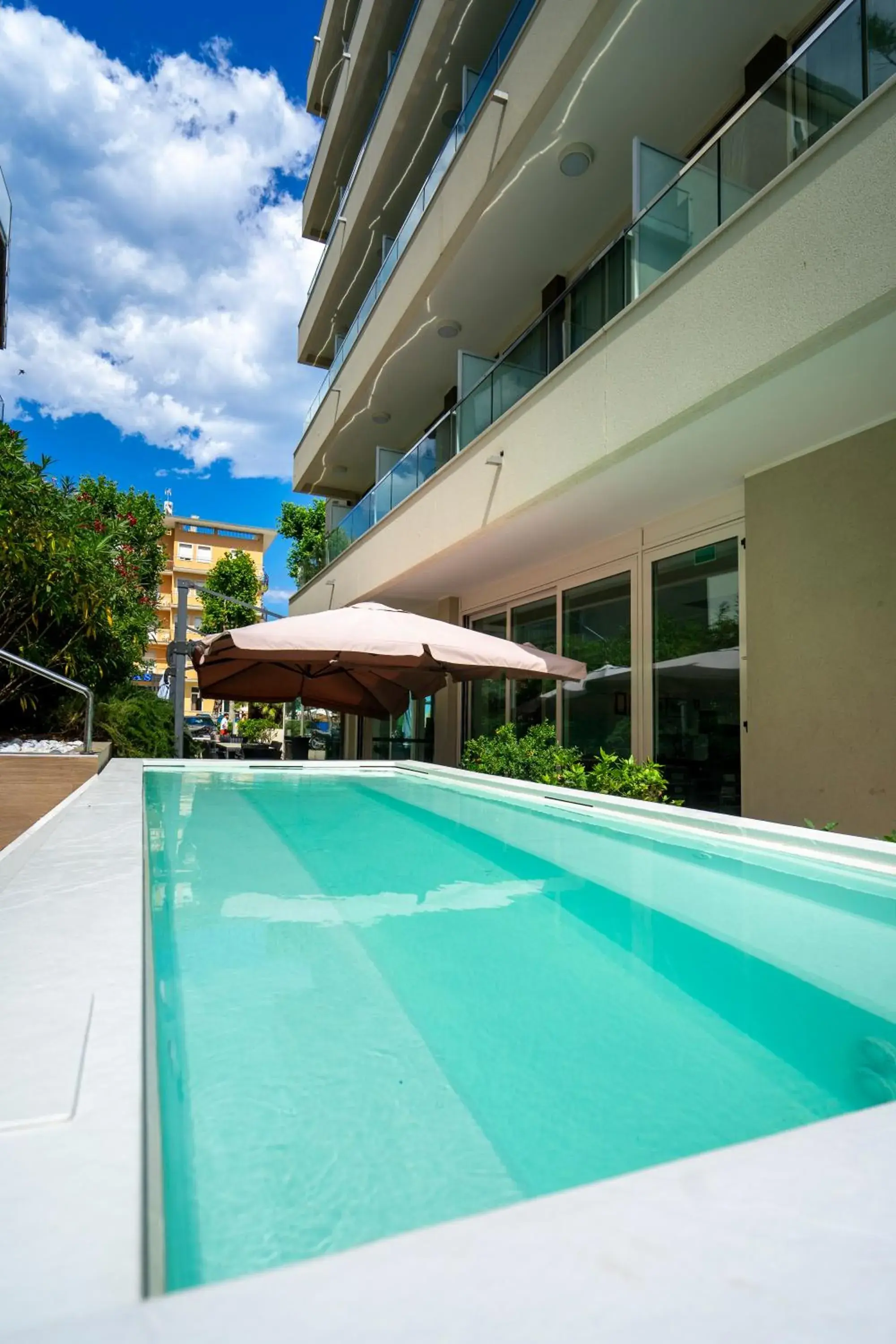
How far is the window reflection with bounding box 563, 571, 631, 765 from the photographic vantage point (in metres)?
9.76

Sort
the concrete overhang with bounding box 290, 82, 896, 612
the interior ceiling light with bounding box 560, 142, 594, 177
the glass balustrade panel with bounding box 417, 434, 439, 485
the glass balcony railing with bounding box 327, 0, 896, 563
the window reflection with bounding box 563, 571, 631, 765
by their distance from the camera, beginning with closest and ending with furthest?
the concrete overhang with bounding box 290, 82, 896, 612 → the glass balcony railing with bounding box 327, 0, 896, 563 → the interior ceiling light with bounding box 560, 142, 594, 177 → the window reflection with bounding box 563, 571, 631, 765 → the glass balustrade panel with bounding box 417, 434, 439, 485

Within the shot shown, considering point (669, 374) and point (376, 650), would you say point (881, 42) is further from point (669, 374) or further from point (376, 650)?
point (376, 650)

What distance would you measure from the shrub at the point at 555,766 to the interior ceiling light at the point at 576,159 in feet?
23.1

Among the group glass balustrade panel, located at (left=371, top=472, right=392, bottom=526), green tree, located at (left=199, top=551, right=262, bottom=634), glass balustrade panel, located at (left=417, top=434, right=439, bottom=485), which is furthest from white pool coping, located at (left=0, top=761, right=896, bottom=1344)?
green tree, located at (left=199, top=551, right=262, bottom=634)

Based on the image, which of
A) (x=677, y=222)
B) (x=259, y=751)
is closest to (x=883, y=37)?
(x=677, y=222)

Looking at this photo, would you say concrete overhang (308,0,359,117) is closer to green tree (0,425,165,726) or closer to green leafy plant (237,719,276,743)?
green tree (0,425,165,726)

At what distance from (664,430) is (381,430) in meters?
12.7

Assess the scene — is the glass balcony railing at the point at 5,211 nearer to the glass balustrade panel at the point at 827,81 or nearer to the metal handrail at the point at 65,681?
the metal handrail at the point at 65,681

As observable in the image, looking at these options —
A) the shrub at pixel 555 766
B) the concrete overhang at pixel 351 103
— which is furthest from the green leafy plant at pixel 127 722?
the concrete overhang at pixel 351 103

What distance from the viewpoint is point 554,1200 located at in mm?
861

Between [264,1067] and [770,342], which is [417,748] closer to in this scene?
[770,342]

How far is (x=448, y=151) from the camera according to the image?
1076 centimetres

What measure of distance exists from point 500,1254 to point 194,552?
239 ft

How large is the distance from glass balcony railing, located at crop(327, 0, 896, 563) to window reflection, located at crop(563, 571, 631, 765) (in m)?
2.83
